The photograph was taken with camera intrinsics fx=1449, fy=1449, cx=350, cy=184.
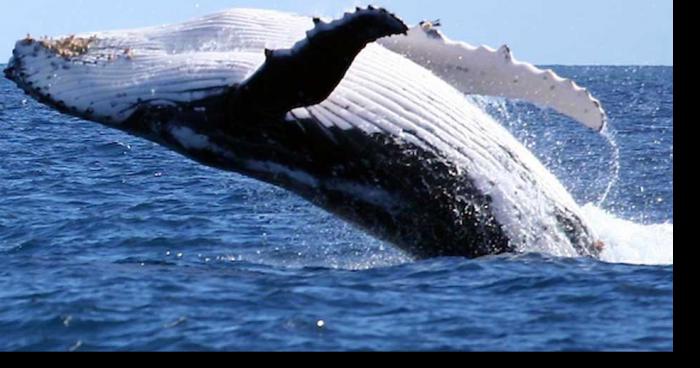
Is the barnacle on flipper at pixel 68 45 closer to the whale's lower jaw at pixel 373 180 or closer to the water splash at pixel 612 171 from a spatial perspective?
the whale's lower jaw at pixel 373 180

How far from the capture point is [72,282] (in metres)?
13.7

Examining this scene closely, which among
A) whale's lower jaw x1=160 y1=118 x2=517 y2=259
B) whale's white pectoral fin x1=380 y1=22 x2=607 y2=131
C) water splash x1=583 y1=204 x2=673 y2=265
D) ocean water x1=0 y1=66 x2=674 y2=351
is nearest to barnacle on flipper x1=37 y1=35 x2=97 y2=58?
whale's lower jaw x1=160 y1=118 x2=517 y2=259

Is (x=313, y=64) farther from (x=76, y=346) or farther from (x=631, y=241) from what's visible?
(x=631, y=241)

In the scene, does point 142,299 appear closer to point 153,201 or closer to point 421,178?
point 421,178

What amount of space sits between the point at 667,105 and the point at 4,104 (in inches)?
1261

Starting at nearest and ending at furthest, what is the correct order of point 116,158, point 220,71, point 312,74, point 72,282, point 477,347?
point 477,347
point 312,74
point 220,71
point 72,282
point 116,158

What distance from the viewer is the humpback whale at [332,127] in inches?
489

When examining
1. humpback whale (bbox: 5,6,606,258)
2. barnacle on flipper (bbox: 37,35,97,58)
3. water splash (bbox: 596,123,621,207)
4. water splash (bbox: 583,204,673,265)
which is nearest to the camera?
humpback whale (bbox: 5,6,606,258)

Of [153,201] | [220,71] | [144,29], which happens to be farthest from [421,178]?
[153,201]

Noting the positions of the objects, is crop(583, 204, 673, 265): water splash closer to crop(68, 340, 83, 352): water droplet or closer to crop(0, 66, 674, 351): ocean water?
crop(0, 66, 674, 351): ocean water

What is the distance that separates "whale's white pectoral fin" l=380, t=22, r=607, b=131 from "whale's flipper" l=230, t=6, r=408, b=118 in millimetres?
1793

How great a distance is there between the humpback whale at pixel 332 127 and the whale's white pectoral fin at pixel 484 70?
16 centimetres

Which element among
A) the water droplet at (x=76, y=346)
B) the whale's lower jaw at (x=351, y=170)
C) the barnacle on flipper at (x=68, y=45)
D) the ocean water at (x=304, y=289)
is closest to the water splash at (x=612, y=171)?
the ocean water at (x=304, y=289)

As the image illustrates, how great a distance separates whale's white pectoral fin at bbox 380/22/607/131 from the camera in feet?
43.6
